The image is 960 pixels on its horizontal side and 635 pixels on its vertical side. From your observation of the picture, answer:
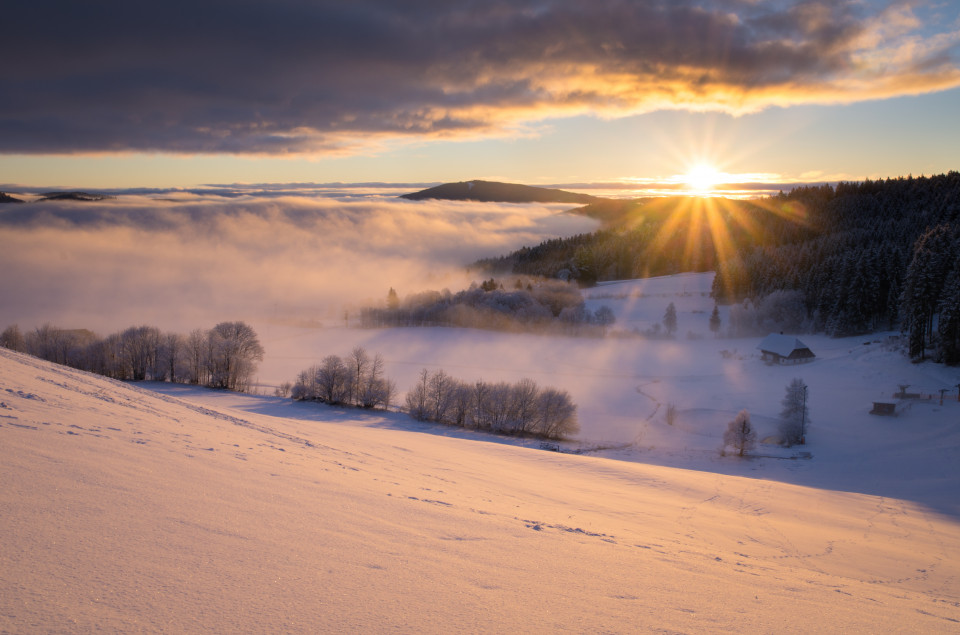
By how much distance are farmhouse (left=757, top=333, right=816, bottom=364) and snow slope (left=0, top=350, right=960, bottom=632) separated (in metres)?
53.6

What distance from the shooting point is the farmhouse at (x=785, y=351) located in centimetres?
6412

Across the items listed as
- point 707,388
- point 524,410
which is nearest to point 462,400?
point 524,410

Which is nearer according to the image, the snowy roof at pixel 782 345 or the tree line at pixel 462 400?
the tree line at pixel 462 400

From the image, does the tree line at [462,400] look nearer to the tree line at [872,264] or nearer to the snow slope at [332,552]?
the snow slope at [332,552]

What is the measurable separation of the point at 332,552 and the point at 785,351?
71222 mm

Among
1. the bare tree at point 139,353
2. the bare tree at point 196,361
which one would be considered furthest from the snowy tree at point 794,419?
the bare tree at point 139,353

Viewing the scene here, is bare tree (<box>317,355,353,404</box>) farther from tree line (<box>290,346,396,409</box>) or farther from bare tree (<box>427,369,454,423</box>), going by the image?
bare tree (<box>427,369,454,423</box>)

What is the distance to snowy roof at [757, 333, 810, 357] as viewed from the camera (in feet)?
212

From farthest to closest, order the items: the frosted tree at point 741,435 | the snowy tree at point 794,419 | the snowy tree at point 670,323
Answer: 1. the snowy tree at point 670,323
2. the snowy tree at point 794,419
3. the frosted tree at point 741,435

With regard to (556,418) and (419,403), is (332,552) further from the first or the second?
(419,403)

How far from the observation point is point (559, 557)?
8.48m

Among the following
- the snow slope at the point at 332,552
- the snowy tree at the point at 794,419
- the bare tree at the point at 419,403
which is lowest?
the bare tree at the point at 419,403

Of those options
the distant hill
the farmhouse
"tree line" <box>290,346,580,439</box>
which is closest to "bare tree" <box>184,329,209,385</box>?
"tree line" <box>290,346,580,439</box>

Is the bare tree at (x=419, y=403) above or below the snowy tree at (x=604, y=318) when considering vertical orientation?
below
